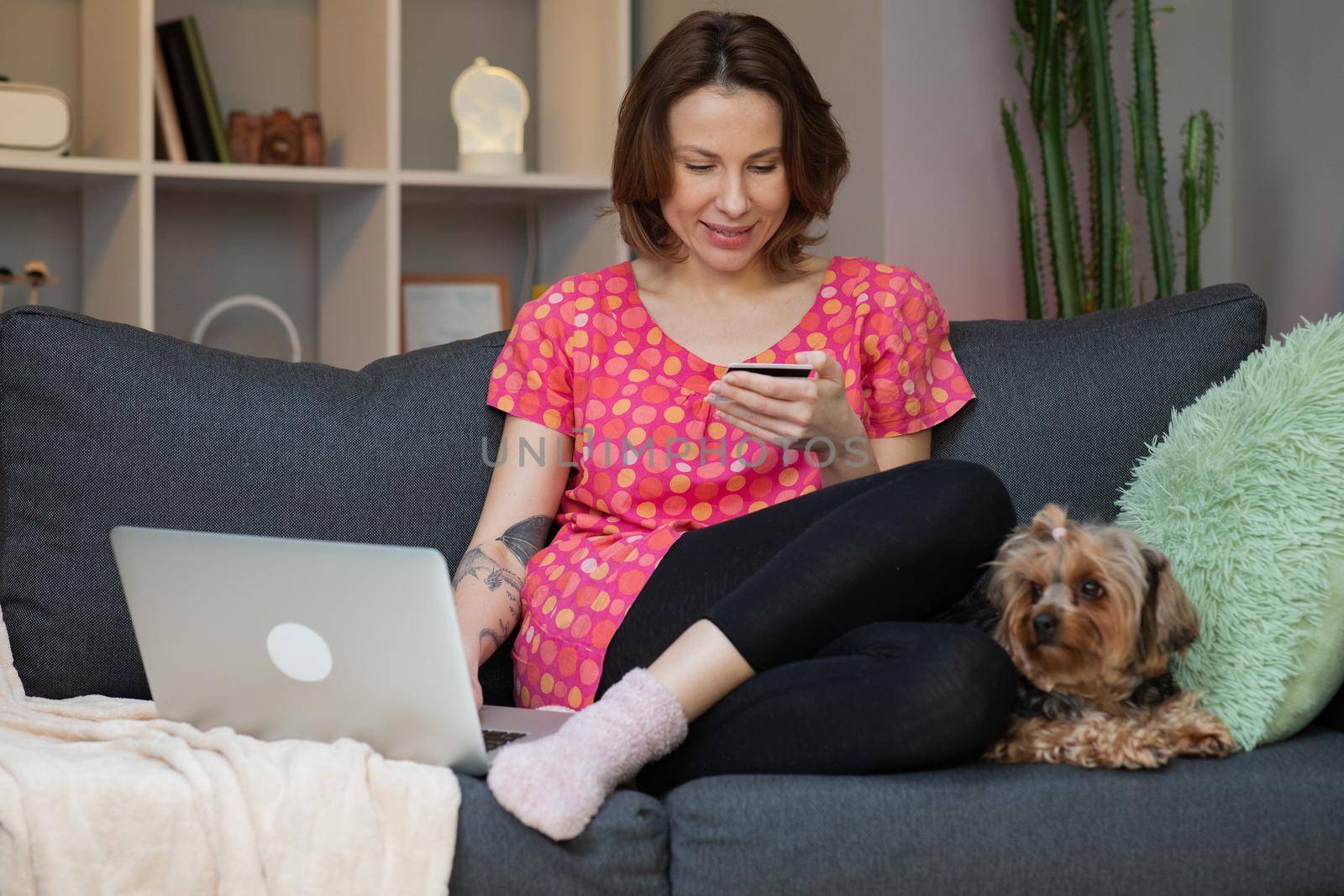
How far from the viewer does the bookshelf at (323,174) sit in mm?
2982

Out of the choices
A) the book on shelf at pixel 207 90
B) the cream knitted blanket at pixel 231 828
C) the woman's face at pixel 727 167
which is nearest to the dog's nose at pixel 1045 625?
the cream knitted blanket at pixel 231 828

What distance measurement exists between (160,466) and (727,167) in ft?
2.64

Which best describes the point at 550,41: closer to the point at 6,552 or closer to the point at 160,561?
the point at 6,552

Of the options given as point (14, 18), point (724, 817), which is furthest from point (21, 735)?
point (14, 18)

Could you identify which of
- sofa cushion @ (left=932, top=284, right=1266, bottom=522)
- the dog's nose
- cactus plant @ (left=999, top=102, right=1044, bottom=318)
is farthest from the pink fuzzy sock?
cactus plant @ (left=999, top=102, right=1044, bottom=318)

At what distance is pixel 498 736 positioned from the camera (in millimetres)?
1453

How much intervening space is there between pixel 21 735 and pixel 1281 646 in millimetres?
1262

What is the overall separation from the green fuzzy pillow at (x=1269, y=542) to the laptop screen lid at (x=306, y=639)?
2.49ft

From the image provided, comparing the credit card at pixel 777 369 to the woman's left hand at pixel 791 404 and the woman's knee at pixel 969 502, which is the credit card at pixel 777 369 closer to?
the woman's left hand at pixel 791 404

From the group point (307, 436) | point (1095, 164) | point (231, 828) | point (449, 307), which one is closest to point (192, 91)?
point (449, 307)

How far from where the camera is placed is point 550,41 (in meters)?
3.45

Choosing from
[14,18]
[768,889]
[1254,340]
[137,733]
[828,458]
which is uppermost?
[14,18]

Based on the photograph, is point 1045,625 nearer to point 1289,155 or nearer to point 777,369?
point 777,369

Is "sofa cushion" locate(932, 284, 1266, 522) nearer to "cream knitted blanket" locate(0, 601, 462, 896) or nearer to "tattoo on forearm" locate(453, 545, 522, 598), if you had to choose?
"tattoo on forearm" locate(453, 545, 522, 598)
